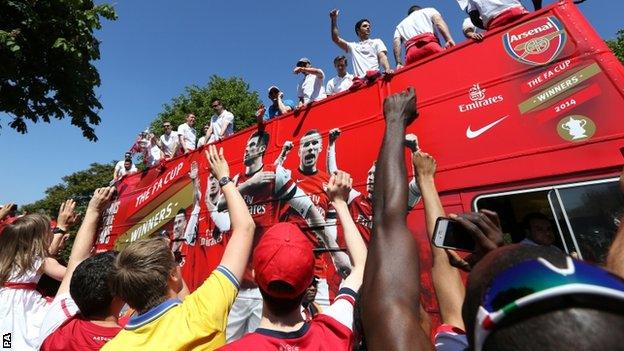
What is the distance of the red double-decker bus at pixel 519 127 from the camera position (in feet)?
7.61

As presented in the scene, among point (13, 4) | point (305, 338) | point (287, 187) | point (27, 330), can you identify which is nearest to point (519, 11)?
point (287, 187)

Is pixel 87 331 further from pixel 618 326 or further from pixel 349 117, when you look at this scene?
pixel 349 117

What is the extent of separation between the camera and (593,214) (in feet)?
7.39

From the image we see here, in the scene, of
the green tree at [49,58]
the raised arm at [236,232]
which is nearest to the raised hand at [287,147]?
the raised arm at [236,232]

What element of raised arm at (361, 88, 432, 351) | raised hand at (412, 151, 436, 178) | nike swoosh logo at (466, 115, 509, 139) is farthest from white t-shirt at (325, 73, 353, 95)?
raised arm at (361, 88, 432, 351)

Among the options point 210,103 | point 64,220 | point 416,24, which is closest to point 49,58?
point 64,220

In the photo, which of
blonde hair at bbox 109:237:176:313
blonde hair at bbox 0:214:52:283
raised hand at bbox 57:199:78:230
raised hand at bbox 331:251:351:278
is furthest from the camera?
raised hand at bbox 331:251:351:278

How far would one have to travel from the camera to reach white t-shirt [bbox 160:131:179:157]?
882 centimetres

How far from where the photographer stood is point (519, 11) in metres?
3.15

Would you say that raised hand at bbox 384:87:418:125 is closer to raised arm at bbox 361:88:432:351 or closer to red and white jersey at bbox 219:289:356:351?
raised arm at bbox 361:88:432:351

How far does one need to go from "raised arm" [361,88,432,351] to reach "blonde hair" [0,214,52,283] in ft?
7.38

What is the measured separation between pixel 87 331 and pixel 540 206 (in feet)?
9.53

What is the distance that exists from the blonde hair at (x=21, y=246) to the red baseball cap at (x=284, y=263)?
1.79 meters

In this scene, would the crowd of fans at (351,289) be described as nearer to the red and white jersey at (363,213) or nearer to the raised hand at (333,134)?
the red and white jersey at (363,213)
